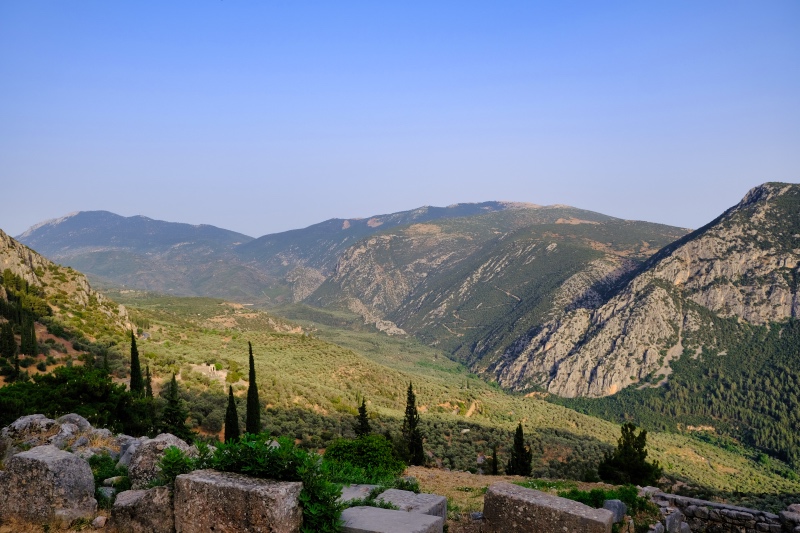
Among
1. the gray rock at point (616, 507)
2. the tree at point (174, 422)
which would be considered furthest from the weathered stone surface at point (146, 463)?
the tree at point (174, 422)

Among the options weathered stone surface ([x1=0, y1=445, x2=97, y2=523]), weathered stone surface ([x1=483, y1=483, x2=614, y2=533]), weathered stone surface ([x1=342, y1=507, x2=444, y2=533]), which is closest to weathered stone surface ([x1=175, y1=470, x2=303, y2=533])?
weathered stone surface ([x1=342, y1=507, x2=444, y2=533])

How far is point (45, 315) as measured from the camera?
1822 inches

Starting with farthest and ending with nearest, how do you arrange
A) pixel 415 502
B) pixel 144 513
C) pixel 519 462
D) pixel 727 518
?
1. pixel 519 462
2. pixel 727 518
3. pixel 415 502
4. pixel 144 513

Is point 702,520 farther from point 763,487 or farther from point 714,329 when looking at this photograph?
point 714,329

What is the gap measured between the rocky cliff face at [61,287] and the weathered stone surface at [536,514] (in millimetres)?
50828

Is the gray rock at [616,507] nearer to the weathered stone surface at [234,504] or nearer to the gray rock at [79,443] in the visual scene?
the weathered stone surface at [234,504]

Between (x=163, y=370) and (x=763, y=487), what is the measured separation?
322 feet

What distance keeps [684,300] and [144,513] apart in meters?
184

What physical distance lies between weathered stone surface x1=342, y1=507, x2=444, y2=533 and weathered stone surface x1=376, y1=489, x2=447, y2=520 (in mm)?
620

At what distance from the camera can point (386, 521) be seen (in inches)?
293

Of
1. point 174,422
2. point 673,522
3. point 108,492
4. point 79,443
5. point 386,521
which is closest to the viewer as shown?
point 386,521

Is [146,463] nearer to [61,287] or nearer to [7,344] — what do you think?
[7,344]

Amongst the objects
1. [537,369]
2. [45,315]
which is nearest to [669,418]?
[537,369]

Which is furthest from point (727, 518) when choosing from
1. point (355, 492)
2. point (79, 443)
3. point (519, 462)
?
point (519, 462)
